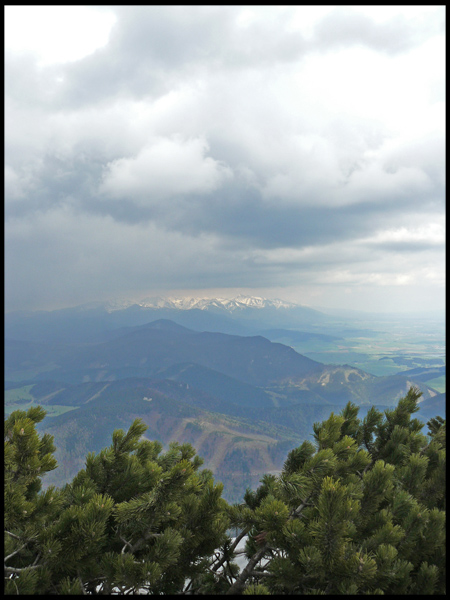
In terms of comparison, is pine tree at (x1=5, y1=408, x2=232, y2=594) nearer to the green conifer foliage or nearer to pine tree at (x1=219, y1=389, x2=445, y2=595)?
the green conifer foliage

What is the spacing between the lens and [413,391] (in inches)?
275

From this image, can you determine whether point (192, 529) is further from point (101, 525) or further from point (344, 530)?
point (344, 530)

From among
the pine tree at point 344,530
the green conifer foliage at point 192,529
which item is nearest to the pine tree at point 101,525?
the green conifer foliage at point 192,529

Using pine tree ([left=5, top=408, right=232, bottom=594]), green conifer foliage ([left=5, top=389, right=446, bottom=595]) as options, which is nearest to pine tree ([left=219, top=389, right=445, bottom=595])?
green conifer foliage ([left=5, top=389, right=446, bottom=595])

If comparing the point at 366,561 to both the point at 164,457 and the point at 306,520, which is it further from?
the point at 164,457

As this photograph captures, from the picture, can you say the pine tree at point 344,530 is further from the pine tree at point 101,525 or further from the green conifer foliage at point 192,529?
the pine tree at point 101,525

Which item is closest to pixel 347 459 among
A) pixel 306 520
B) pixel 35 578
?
pixel 306 520

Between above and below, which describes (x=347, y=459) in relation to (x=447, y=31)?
below

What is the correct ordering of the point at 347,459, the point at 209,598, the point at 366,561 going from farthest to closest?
1. the point at 347,459
2. the point at 366,561
3. the point at 209,598

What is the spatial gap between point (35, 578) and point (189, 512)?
1.88 metres

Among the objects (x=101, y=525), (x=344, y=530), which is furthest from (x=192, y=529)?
(x=344, y=530)

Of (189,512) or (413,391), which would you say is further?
(413,391)

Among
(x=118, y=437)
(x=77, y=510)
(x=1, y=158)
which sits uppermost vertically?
(x=1, y=158)

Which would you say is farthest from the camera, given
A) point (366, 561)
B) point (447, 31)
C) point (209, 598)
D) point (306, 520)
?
point (306, 520)
